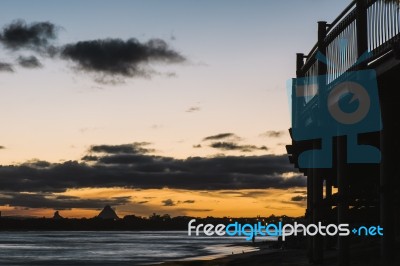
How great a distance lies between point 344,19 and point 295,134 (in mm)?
6051

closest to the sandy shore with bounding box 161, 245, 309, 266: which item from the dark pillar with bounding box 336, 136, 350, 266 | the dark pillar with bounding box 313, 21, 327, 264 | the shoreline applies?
the shoreline

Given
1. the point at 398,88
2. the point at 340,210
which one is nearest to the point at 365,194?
the point at 340,210

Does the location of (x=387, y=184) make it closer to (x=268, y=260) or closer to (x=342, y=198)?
(x=342, y=198)

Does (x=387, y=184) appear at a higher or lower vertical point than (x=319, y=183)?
lower

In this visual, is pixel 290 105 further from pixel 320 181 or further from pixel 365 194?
pixel 365 194

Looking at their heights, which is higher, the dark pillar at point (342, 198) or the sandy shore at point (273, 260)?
the dark pillar at point (342, 198)

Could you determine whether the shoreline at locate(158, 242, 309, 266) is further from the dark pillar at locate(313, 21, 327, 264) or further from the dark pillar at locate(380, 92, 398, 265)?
the dark pillar at locate(380, 92, 398, 265)

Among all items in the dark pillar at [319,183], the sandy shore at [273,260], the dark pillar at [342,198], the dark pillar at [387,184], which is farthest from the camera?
the sandy shore at [273,260]

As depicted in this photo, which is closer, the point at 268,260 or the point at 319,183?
the point at 319,183

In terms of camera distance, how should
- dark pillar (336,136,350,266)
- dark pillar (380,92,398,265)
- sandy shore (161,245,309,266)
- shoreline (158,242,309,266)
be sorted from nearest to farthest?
dark pillar (380,92,398,265) < dark pillar (336,136,350,266) < sandy shore (161,245,309,266) < shoreline (158,242,309,266)

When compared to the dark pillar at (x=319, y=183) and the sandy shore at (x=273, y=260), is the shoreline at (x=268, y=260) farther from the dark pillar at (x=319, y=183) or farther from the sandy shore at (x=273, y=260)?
the dark pillar at (x=319, y=183)

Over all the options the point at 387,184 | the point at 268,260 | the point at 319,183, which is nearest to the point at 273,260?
the point at 268,260

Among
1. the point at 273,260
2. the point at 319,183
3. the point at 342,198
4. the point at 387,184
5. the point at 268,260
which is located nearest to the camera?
the point at 387,184

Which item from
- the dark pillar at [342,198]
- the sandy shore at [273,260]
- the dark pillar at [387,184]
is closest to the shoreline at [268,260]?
the sandy shore at [273,260]
